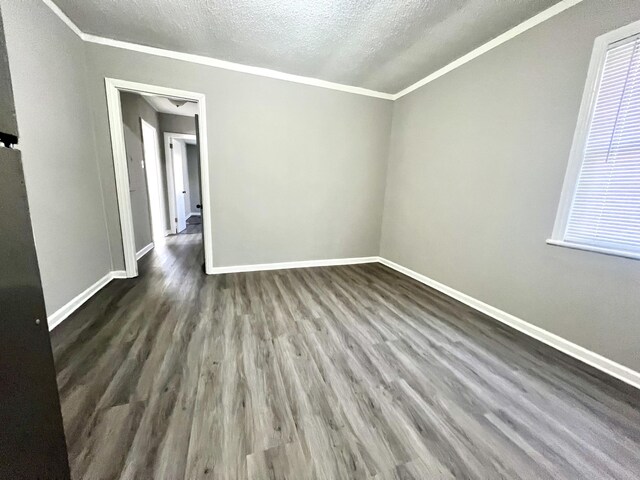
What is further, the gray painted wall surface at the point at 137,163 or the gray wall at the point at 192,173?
the gray wall at the point at 192,173

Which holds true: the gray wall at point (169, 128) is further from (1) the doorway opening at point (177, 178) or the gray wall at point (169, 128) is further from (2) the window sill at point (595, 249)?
(2) the window sill at point (595, 249)

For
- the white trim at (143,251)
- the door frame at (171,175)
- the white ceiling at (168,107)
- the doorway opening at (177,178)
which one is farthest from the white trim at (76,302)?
the white ceiling at (168,107)

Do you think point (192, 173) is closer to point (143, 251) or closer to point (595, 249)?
point (143, 251)

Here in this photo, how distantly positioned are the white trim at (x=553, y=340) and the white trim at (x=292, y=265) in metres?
1.29

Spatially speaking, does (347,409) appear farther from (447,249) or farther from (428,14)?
(428,14)

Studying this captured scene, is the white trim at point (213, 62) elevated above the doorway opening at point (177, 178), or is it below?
above

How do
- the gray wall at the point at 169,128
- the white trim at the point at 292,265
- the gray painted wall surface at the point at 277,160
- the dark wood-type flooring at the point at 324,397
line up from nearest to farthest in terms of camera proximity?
the dark wood-type flooring at the point at 324,397, the gray painted wall surface at the point at 277,160, the white trim at the point at 292,265, the gray wall at the point at 169,128

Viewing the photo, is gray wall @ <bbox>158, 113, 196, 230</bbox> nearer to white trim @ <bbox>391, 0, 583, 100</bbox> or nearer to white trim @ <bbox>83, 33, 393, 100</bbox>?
white trim @ <bbox>83, 33, 393, 100</bbox>

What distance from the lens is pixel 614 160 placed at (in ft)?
5.47

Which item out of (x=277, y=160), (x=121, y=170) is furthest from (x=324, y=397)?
(x=121, y=170)

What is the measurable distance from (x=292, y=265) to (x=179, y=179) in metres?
4.37

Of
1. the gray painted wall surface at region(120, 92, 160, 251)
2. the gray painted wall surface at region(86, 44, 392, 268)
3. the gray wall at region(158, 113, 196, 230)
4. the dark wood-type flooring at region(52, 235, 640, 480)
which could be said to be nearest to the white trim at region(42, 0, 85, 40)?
the gray painted wall surface at region(86, 44, 392, 268)

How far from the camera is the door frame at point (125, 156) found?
2627 mm

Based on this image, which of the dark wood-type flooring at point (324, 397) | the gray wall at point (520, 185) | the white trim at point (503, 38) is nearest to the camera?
the dark wood-type flooring at point (324, 397)
